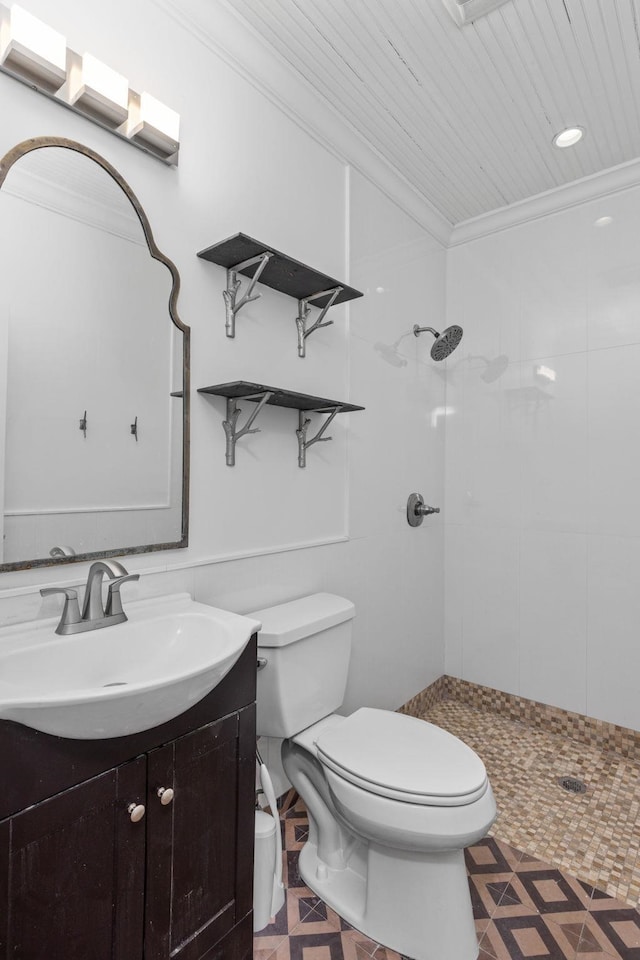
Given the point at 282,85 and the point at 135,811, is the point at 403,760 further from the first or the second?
the point at 282,85

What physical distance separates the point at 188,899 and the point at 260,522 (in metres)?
0.97

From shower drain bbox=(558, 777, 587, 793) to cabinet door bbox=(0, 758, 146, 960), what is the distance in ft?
5.68

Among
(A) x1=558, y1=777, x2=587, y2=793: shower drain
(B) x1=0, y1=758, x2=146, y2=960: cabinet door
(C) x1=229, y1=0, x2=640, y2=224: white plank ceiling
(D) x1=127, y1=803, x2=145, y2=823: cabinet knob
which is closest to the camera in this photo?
(B) x1=0, y1=758, x2=146, y2=960: cabinet door

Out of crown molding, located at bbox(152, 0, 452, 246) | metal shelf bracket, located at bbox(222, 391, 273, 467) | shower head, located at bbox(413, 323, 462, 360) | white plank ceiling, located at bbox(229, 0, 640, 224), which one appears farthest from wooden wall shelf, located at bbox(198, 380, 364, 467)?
white plank ceiling, located at bbox(229, 0, 640, 224)

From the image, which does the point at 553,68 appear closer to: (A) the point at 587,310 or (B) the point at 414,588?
(A) the point at 587,310

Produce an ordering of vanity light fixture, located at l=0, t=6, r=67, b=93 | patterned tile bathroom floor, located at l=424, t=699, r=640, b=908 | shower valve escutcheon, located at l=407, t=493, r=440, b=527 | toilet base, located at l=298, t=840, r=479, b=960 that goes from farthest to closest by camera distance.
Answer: shower valve escutcheon, located at l=407, t=493, r=440, b=527 → patterned tile bathroom floor, located at l=424, t=699, r=640, b=908 → toilet base, located at l=298, t=840, r=479, b=960 → vanity light fixture, located at l=0, t=6, r=67, b=93

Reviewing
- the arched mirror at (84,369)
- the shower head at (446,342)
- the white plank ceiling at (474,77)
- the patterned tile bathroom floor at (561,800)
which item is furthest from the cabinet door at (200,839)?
the white plank ceiling at (474,77)

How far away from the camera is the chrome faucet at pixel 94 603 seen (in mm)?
1103

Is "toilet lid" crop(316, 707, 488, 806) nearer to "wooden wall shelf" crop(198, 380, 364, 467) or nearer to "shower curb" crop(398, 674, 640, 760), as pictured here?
"wooden wall shelf" crop(198, 380, 364, 467)

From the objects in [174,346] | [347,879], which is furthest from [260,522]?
[347,879]

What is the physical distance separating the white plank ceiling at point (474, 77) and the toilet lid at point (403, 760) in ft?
6.99

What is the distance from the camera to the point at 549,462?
99.2 inches

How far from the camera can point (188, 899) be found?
3.48 ft

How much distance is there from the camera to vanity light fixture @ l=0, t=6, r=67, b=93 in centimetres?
108
